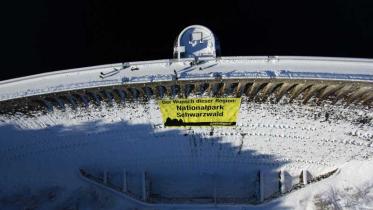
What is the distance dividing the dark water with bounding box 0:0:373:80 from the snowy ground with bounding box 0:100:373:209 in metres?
3.36

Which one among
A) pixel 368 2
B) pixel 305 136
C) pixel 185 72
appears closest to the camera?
pixel 185 72

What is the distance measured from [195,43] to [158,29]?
4.02 m

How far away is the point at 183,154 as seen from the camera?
21781 millimetres

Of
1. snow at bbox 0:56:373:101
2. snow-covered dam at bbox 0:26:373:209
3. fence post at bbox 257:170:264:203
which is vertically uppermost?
snow at bbox 0:56:373:101

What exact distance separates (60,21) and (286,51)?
1207 centimetres

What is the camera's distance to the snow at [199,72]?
18867 millimetres

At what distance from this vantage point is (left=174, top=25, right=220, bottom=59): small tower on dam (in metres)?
19.4

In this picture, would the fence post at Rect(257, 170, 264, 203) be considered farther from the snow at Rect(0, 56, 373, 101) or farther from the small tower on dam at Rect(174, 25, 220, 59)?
the small tower on dam at Rect(174, 25, 220, 59)

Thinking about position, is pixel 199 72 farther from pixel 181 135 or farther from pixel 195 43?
pixel 181 135

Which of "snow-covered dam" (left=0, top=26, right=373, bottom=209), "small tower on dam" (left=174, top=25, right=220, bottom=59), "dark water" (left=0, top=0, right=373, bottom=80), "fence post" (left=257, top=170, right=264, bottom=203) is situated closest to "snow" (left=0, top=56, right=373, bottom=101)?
"snow-covered dam" (left=0, top=26, right=373, bottom=209)

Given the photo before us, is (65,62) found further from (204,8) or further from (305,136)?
(305,136)

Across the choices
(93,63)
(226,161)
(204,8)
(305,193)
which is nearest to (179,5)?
(204,8)

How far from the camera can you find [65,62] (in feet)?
73.2

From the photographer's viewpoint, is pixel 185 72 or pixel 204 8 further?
pixel 204 8
